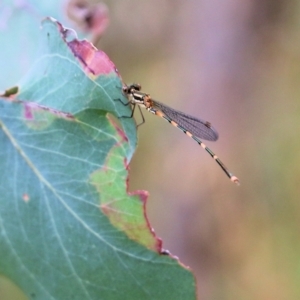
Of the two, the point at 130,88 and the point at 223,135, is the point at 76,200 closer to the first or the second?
the point at 130,88

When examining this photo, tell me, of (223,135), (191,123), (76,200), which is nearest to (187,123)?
(191,123)

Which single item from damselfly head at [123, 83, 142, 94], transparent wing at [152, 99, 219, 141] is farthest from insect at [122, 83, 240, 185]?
damselfly head at [123, 83, 142, 94]

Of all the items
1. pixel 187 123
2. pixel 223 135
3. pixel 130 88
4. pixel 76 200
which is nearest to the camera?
pixel 76 200

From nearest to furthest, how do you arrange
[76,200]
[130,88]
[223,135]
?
1. [76,200]
2. [130,88]
3. [223,135]

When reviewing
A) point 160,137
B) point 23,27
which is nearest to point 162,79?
point 160,137

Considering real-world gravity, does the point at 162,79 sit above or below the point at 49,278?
above

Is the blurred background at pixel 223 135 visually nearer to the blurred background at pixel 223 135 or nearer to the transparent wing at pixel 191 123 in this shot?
the blurred background at pixel 223 135

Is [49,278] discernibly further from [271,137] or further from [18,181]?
[271,137]

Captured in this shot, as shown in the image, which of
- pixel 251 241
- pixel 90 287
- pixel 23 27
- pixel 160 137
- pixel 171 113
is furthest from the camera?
pixel 160 137
